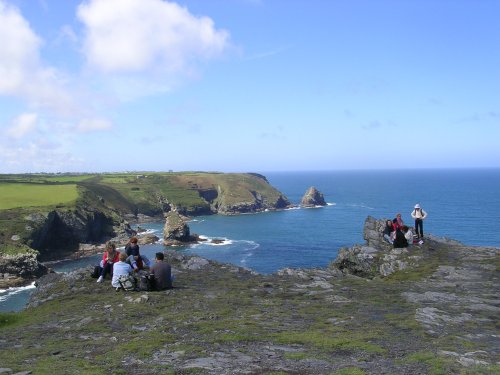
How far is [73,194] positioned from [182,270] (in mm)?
160396

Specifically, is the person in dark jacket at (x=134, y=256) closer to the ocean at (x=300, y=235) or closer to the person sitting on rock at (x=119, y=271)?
the person sitting on rock at (x=119, y=271)

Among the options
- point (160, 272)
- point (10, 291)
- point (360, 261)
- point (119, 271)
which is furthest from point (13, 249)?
point (360, 261)

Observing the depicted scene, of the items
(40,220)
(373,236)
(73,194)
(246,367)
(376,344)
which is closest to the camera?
(246,367)

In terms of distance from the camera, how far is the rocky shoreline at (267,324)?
11047mm

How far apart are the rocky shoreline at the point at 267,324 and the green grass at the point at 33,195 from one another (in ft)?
454

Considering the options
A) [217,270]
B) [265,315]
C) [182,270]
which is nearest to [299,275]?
[217,270]

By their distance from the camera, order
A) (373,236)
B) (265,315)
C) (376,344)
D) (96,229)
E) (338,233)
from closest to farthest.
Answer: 1. (376,344)
2. (265,315)
3. (373,236)
4. (338,233)
5. (96,229)

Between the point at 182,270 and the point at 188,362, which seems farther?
the point at 182,270

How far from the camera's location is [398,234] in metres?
32.4

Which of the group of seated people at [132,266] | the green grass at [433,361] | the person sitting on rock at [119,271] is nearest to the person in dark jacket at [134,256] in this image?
the group of seated people at [132,266]

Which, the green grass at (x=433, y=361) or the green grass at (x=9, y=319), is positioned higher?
the green grass at (x=433, y=361)

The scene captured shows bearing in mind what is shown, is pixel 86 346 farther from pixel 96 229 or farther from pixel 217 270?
pixel 96 229

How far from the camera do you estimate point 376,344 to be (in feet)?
41.8

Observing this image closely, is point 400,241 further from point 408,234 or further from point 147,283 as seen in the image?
point 147,283
